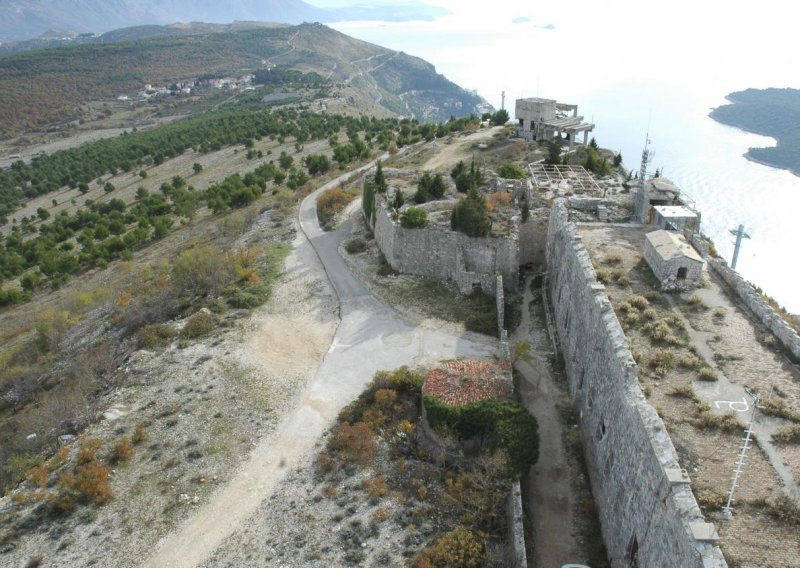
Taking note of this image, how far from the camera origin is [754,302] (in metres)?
20.0

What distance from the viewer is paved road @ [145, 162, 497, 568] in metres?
18.6

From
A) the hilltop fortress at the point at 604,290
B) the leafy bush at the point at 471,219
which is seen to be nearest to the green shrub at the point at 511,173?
the hilltop fortress at the point at 604,290

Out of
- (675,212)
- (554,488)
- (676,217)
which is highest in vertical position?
(675,212)

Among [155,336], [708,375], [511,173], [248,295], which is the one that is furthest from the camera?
[511,173]

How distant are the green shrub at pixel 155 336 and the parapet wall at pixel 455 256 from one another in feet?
46.1

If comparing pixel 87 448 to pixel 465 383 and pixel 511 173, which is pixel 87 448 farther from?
pixel 511 173

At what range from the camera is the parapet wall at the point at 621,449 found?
465 inches

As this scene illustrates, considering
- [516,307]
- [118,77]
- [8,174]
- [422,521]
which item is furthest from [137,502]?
[118,77]

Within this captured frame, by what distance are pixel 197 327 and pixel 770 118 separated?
2672 inches

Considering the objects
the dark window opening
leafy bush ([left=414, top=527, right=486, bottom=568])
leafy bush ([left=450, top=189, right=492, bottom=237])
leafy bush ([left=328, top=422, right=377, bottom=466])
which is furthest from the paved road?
the dark window opening

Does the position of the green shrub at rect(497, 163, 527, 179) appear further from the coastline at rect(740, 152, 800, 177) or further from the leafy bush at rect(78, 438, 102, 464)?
the leafy bush at rect(78, 438, 102, 464)

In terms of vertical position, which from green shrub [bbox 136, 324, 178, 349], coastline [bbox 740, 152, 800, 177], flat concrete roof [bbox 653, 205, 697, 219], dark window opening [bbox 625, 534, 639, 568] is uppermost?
flat concrete roof [bbox 653, 205, 697, 219]

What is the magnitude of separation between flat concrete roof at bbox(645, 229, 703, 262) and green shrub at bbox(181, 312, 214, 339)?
22.7m

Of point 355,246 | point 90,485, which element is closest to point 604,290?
point 90,485
